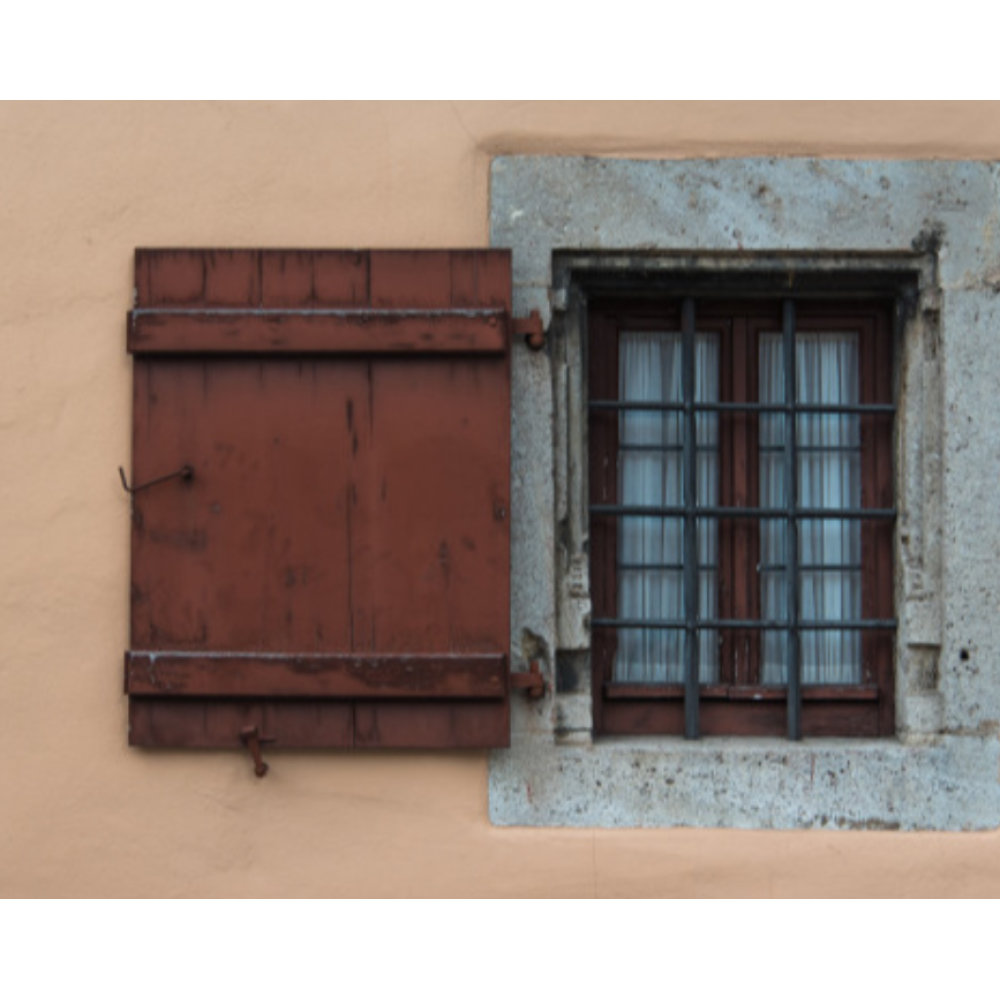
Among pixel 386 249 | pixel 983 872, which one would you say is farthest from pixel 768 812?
pixel 386 249

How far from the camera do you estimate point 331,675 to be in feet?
13.1

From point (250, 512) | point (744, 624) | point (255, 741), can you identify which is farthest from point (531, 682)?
point (250, 512)

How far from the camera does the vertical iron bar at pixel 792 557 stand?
4.20 meters

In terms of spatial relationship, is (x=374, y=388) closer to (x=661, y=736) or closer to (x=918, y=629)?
(x=661, y=736)

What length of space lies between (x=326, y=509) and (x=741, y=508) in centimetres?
117

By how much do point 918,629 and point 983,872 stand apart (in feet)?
2.24

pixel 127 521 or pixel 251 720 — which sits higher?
pixel 127 521

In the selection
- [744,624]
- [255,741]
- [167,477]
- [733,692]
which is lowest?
[255,741]

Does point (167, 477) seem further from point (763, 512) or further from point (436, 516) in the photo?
point (763, 512)

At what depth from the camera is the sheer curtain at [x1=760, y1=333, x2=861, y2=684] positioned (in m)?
4.27

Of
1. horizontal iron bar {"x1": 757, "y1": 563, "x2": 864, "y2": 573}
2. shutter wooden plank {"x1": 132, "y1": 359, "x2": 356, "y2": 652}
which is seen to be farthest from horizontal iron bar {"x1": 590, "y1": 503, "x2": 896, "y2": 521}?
shutter wooden plank {"x1": 132, "y1": 359, "x2": 356, "y2": 652}

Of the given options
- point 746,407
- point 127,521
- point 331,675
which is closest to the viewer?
point 331,675

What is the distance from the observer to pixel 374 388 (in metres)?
4.04

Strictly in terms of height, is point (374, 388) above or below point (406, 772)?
above
